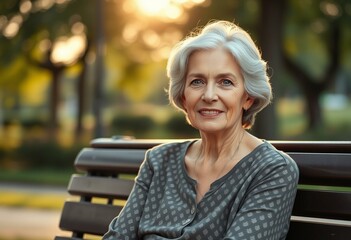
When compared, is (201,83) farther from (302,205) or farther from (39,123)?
(39,123)

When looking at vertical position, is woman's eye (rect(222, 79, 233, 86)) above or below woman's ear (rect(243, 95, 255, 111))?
above

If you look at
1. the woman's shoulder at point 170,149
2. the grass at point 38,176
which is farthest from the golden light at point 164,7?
the woman's shoulder at point 170,149

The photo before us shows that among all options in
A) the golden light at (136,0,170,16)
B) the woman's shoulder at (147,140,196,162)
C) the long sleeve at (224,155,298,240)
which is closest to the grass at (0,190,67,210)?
the golden light at (136,0,170,16)

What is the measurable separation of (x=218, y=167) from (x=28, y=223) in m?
8.97

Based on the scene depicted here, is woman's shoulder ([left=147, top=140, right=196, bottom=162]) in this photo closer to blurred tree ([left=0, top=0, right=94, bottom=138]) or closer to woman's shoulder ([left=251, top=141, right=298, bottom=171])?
woman's shoulder ([left=251, top=141, right=298, bottom=171])

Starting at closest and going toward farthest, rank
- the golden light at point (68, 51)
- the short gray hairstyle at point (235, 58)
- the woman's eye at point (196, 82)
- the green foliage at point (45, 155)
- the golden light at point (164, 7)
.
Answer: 1. the short gray hairstyle at point (235, 58)
2. the woman's eye at point (196, 82)
3. the golden light at point (164, 7)
4. the green foliage at point (45, 155)
5. the golden light at point (68, 51)

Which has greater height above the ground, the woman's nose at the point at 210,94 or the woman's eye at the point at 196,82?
the woman's eye at the point at 196,82

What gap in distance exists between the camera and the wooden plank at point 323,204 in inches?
116

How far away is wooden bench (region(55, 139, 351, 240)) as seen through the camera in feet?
9.75

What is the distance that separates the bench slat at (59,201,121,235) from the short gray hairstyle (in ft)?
2.49

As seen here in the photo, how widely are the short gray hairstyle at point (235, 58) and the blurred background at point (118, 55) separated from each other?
26.0ft

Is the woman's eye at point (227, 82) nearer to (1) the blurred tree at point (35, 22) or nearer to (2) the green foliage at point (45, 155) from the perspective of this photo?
(1) the blurred tree at point (35, 22)

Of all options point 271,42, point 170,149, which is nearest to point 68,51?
point 271,42

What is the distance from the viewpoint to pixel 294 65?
90.3 ft
